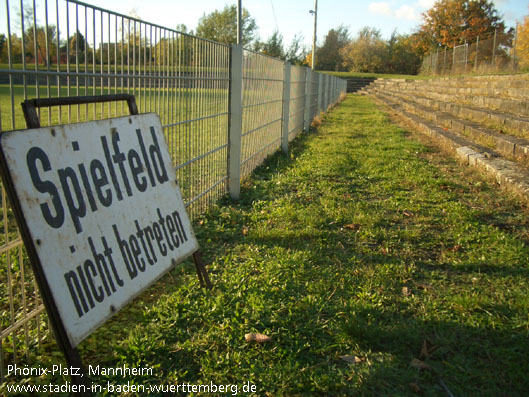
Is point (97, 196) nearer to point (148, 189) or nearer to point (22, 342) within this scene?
point (148, 189)

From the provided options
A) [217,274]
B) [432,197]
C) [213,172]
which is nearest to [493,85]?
[432,197]

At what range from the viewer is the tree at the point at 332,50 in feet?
226

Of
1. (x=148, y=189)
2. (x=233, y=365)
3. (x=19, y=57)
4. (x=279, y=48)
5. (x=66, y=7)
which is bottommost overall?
(x=233, y=365)

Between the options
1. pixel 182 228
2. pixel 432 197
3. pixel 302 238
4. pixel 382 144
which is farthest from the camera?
pixel 382 144

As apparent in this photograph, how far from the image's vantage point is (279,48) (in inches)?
2459

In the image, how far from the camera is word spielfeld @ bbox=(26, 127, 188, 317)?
78.7 inches

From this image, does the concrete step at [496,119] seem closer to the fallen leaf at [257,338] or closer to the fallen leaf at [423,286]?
the fallen leaf at [423,286]

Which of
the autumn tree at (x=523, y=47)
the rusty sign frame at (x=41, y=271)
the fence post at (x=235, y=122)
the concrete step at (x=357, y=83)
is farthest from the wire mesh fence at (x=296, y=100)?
the concrete step at (x=357, y=83)

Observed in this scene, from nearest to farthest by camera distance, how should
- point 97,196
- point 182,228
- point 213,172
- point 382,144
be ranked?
point 97,196 → point 182,228 → point 213,172 → point 382,144

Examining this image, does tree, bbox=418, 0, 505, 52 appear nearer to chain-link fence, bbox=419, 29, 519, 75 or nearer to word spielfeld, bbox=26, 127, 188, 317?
chain-link fence, bbox=419, 29, 519, 75

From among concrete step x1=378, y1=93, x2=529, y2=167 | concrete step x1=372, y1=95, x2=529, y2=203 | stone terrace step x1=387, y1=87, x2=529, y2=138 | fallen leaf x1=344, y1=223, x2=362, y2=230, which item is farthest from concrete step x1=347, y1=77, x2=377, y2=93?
fallen leaf x1=344, y1=223, x2=362, y2=230

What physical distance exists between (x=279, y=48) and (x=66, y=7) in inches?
2488

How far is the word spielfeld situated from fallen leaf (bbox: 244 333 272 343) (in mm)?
Answer: 676

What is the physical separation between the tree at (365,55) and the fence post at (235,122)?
60.4 metres
